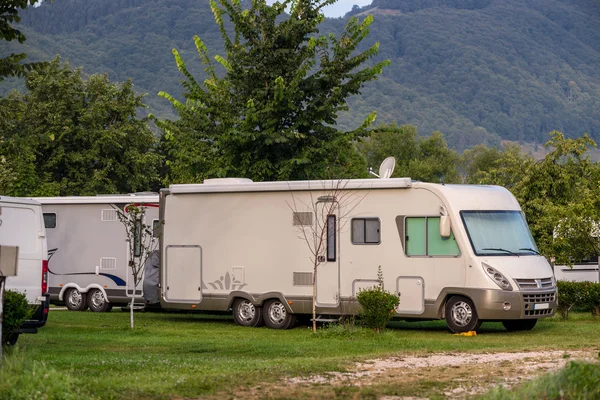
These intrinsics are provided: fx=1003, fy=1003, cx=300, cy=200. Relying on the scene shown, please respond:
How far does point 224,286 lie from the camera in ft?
66.6

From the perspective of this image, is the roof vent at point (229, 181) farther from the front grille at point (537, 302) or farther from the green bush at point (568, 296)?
the green bush at point (568, 296)

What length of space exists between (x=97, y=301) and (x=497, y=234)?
34.9 feet

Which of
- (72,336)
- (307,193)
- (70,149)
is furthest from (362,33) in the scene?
(70,149)

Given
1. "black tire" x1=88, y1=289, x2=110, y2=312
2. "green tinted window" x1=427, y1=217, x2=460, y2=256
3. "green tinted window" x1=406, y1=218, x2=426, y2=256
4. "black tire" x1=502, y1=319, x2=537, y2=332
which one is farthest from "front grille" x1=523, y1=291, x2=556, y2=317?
"black tire" x1=88, y1=289, x2=110, y2=312

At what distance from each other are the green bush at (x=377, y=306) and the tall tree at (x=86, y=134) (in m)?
33.8

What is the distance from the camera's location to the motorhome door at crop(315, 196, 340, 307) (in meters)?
19.1

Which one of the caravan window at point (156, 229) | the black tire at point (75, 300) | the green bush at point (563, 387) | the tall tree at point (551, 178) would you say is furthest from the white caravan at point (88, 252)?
the green bush at point (563, 387)

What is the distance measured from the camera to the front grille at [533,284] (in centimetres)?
1789

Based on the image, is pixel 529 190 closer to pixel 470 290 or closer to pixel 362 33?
pixel 362 33

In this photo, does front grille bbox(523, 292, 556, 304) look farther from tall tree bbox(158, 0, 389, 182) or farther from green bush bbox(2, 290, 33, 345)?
green bush bbox(2, 290, 33, 345)

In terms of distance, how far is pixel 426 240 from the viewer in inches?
727

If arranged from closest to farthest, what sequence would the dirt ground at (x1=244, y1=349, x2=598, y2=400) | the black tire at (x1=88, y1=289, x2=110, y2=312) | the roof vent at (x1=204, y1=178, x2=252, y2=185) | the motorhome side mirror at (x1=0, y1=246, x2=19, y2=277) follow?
the dirt ground at (x1=244, y1=349, x2=598, y2=400), the motorhome side mirror at (x1=0, y1=246, x2=19, y2=277), the roof vent at (x1=204, y1=178, x2=252, y2=185), the black tire at (x1=88, y1=289, x2=110, y2=312)

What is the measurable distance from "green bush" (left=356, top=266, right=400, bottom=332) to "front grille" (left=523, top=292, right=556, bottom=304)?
2288 mm

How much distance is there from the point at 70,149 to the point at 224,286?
112 feet
